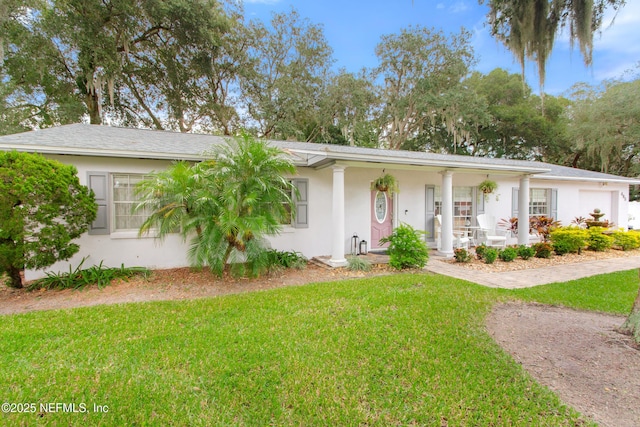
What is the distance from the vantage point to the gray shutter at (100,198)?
18.7 ft

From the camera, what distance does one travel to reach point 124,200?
610cm

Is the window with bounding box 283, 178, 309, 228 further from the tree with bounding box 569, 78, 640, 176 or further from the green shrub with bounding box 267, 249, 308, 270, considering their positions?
the tree with bounding box 569, 78, 640, 176

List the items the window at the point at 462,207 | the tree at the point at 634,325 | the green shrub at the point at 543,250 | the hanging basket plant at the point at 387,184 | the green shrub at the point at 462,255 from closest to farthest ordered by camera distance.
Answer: the tree at the point at 634,325
the green shrub at the point at 462,255
the hanging basket plant at the point at 387,184
the green shrub at the point at 543,250
the window at the point at 462,207

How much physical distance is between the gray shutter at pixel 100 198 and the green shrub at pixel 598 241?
1302 cm

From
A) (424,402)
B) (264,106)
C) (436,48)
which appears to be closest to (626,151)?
(436,48)

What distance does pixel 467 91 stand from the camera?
16562 millimetres

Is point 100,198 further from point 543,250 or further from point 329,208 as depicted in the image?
point 543,250

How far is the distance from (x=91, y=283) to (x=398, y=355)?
5507 mm

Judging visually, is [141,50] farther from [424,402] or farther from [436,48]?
[424,402]

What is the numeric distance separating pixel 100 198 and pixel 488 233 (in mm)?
10791

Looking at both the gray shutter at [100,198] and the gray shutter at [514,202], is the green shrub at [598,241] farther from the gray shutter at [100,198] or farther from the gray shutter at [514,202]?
the gray shutter at [100,198]

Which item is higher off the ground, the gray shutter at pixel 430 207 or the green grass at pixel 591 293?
the gray shutter at pixel 430 207

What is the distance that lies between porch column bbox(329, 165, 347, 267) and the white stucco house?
0.02 meters

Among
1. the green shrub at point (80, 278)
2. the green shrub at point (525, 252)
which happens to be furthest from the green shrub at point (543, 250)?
the green shrub at point (80, 278)
